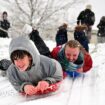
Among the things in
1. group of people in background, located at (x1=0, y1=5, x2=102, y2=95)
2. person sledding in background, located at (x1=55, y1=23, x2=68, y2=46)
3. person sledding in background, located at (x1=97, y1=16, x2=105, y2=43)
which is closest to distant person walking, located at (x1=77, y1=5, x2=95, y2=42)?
person sledding in background, located at (x1=97, y1=16, x2=105, y2=43)

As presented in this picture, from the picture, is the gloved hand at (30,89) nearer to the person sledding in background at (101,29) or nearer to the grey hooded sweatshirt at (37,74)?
the grey hooded sweatshirt at (37,74)

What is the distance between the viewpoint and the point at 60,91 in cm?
406

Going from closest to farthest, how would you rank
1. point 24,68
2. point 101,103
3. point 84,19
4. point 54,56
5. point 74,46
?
point 101,103 < point 24,68 < point 74,46 < point 54,56 < point 84,19

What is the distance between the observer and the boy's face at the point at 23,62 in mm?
3555

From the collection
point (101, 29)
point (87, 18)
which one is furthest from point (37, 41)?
point (101, 29)

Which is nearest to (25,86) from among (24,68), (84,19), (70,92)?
(24,68)

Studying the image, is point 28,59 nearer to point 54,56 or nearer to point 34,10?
point 54,56

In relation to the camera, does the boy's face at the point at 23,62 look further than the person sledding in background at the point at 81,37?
No

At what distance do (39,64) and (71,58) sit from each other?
110 centimetres

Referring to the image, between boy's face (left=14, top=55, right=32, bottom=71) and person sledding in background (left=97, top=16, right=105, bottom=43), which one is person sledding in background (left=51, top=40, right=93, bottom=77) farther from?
person sledding in background (left=97, top=16, right=105, bottom=43)

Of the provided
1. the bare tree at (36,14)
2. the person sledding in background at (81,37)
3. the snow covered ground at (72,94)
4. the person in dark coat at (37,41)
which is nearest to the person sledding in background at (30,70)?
the snow covered ground at (72,94)

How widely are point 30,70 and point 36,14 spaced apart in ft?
72.4

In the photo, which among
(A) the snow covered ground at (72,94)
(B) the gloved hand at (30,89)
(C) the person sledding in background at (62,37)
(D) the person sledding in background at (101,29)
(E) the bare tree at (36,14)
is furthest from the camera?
(E) the bare tree at (36,14)

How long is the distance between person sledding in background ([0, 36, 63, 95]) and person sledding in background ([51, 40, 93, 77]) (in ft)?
2.71
